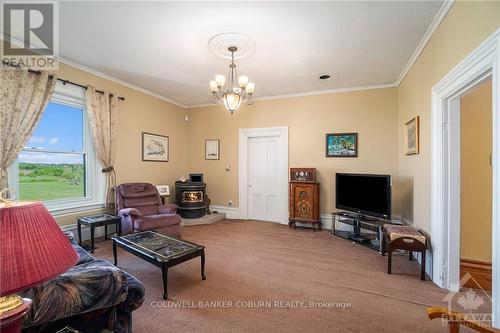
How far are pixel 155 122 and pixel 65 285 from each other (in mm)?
4387

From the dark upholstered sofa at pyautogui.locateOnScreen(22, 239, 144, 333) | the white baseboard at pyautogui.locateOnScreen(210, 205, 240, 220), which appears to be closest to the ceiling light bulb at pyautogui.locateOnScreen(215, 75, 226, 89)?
the dark upholstered sofa at pyautogui.locateOnScreen(22, 239, 144, 333)

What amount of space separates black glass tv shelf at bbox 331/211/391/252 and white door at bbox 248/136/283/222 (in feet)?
4.76

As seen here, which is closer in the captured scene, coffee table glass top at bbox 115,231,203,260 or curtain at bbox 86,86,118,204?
coffee table glass top at bbox 115,231,203,260

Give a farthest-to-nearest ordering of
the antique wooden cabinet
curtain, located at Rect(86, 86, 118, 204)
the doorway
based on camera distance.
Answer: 1. the antique wooden cabinet
2. curtain, located at Rect(86, 86, 118, 204)
3. the doorway

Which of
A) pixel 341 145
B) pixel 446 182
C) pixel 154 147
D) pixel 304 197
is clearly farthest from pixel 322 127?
pixel 154 147

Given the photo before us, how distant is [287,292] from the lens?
244 cm

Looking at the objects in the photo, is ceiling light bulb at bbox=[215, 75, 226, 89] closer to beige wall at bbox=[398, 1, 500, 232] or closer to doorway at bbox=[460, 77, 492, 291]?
beige wall at bbox=[398, 1, 500, 232]

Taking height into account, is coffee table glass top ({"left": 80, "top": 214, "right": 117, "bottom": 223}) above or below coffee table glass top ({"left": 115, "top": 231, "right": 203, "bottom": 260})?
above

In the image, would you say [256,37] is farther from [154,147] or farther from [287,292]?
[154,147]

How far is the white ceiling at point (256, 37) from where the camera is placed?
7.85 feet

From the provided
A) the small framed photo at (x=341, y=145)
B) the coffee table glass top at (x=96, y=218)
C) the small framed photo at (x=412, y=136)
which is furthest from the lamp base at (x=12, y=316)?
the small framed photo at (x=341, y=145)

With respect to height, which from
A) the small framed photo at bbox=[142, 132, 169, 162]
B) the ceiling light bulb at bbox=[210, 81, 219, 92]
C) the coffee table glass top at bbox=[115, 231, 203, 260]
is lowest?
the coffee table glass top at bbox=[115, 231, 203, 260]

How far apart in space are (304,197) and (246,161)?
66.7 inches

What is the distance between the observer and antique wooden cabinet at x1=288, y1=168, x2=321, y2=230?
184 inches
